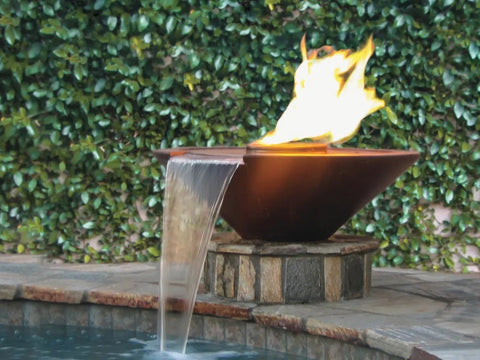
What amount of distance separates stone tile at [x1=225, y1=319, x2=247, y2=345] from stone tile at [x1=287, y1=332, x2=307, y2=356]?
233mm

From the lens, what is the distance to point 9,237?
5465 millimetres

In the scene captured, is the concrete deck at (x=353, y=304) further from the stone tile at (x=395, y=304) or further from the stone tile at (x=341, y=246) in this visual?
the stone tile at (x=341, y=246)

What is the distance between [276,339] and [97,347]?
749 millimetres

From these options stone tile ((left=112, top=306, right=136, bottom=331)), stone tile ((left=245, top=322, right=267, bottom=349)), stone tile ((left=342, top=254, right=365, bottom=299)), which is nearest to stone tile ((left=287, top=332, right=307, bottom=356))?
stone tile ((left=245, top=322, right=267, bottom=349))

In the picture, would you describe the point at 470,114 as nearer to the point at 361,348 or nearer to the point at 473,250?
the point at 473,250

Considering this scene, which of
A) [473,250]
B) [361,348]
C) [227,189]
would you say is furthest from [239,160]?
[473,250]

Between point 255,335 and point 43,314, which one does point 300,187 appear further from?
point 43,314

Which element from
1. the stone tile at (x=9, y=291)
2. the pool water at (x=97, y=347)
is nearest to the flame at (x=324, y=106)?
the pool water at (x=97, y=347)

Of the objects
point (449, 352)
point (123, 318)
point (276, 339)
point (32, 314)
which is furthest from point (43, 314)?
point (449, 352)

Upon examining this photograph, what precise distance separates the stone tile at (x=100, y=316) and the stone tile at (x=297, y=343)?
3.03 feet

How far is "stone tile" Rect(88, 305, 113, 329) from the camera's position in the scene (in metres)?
4.16

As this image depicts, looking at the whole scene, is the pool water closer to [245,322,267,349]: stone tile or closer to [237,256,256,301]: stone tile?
[245,322,267,349]: stone tile

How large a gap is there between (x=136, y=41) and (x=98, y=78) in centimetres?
33

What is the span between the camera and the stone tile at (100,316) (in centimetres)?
416
